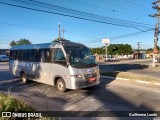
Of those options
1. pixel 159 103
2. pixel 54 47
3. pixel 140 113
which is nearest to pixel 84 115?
pixel 140 113

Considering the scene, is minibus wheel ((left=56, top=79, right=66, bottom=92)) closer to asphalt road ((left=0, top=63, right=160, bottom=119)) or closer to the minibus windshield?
asphalt road ((left=0, top=63, right=160, bottom=119))

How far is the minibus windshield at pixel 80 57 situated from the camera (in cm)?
1026

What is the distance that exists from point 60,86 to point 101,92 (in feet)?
7.15

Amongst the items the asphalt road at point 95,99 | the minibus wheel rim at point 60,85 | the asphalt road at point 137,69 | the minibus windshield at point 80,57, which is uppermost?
the minibus windshield at point 80,57

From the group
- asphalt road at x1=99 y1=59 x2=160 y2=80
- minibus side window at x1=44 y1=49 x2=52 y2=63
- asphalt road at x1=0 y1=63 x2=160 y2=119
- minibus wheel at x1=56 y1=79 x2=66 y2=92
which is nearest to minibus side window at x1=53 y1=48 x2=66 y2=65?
minibus side window at x1=44 y1=49 x2=52 y2=63

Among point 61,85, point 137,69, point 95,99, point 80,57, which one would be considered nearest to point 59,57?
point 80,57

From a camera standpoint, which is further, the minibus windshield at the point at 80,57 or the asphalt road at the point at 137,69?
the asphalt road at the point at 137,69

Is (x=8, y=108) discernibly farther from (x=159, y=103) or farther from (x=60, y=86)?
(x=159, y=103)

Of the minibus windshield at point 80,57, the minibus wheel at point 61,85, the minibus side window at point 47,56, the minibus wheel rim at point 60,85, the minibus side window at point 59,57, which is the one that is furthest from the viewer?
the minibus side window at point 47,56

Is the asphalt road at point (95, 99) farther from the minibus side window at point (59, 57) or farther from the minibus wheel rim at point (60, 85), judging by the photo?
the minibus side window at point (59, 57)

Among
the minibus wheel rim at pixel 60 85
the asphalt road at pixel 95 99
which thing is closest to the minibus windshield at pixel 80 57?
the minibus wheel rim at pixel 60 85

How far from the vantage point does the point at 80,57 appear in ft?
34.7

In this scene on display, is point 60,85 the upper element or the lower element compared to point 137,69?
upper

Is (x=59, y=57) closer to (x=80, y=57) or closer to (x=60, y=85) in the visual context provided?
(x=80, y=57)
